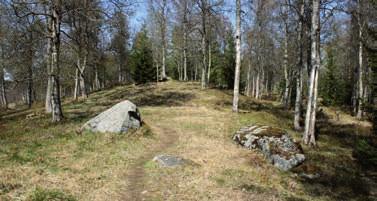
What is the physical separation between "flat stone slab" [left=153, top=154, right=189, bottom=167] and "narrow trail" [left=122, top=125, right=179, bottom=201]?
586 millimetres

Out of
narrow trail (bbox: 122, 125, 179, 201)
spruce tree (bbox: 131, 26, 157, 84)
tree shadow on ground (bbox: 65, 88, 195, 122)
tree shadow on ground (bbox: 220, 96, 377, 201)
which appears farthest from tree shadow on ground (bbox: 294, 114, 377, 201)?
spruce tree (bbox: 131, 26, 157, 84)

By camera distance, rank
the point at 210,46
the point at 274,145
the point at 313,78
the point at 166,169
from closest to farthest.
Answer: the point at 166,169 < the point at 274,145 < the point at 313,78 < the point at 210,46

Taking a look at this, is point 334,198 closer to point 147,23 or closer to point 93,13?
point 93,13

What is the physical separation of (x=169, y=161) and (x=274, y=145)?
17.5ft

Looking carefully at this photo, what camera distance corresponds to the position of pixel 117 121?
1556cm

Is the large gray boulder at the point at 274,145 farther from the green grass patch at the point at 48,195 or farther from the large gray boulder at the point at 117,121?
the green grass patch at the point at 48,195

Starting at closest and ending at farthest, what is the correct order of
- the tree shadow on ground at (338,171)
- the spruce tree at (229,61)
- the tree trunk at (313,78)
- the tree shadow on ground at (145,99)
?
the tree shadow on ground at (338,171) → the tree trunk at (313,78) → the tree shadow on ground at (145,99) → the spruce tree at (229,61)

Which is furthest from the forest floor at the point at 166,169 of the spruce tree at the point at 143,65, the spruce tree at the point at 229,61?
the spruce tree at the point at 229,61

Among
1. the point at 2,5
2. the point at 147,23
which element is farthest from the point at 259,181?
the point at 147,23

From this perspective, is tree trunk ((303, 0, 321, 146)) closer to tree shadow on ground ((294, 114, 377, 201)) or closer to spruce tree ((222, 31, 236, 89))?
tree shadow on ground ((294, 114, 377, 201))

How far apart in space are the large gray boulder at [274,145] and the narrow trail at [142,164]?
134 inches

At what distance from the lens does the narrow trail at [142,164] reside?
9.08 metres

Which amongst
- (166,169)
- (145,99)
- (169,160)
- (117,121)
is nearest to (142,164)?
(169,160)

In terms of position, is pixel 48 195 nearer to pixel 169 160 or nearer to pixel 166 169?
pixel 166 169
